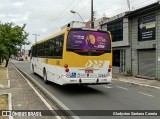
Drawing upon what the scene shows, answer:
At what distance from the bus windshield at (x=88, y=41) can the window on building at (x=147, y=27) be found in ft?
31.2

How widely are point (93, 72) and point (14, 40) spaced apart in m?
29.4

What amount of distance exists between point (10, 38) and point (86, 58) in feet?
95.3

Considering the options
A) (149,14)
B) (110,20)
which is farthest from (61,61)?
(110,20)

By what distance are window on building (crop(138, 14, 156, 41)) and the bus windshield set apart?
9.50 m

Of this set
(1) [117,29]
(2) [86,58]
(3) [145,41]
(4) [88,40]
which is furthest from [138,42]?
(2) [86,58]

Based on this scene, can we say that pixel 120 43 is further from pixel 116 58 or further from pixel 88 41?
pixel 88 41

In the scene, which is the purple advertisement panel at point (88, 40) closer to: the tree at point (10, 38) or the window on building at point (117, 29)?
the window on building at point (117, 29)

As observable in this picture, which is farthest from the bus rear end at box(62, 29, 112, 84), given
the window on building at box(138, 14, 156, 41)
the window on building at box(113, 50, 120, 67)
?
the window on building at box(113, 50, 120, 67)

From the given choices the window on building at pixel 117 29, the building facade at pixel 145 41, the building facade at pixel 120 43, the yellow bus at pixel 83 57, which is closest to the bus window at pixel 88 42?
the yellow bus at pixel 83 57

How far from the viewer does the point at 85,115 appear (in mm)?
8797

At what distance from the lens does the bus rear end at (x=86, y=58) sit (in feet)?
42.4

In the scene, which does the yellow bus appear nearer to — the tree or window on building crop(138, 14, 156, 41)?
window on building crop(138, 14, 156, 41)

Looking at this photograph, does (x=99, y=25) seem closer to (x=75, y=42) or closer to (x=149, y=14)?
(x=149, y=14)

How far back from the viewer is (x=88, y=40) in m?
13.4
